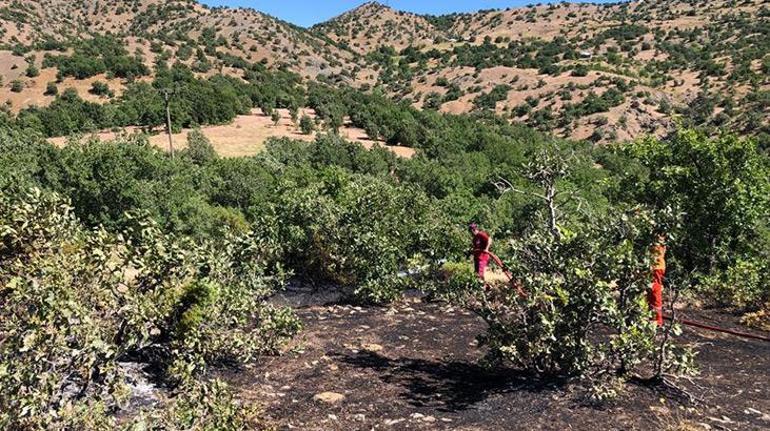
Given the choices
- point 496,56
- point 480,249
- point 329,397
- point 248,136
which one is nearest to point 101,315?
point 329,397

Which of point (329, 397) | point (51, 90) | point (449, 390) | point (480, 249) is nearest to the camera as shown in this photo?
point (329, 397)

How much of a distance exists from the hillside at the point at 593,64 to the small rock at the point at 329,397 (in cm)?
3940

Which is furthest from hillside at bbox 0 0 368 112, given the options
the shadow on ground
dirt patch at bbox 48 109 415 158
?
the shadow on ground

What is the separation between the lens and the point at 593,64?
7156 cm

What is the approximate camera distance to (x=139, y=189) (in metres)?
18.8

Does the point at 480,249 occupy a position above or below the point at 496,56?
below

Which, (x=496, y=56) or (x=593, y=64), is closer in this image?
(x=593, y=64)

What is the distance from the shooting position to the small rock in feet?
18.0

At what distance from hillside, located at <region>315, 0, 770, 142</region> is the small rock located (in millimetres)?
39405

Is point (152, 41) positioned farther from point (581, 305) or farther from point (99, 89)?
point (581, 305)

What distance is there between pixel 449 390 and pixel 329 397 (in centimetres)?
114

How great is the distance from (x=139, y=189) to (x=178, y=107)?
24.5 metres

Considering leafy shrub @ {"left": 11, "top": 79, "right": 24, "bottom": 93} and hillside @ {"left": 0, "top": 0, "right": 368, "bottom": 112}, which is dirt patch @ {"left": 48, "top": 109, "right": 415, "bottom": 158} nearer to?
hillside @ {"left": 0, "top": 0, "right": 368, "bottom": 112}

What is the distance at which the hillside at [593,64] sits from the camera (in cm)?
5462
